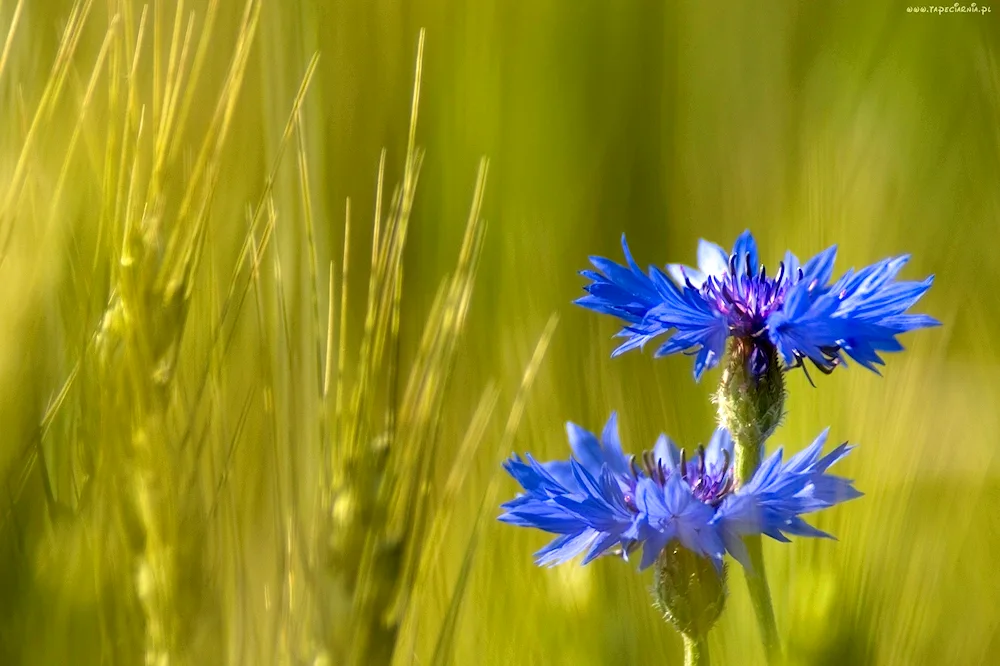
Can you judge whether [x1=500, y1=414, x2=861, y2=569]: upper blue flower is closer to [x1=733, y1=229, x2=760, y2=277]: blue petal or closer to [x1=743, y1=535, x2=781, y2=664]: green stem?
[x1=743, y1=535, x2=781, y2=664]: green stem

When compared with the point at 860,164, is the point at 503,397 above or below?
below

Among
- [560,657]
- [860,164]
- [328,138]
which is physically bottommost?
[560,657]

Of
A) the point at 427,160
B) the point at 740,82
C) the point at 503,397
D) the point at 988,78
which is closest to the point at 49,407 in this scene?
the point at 503,397

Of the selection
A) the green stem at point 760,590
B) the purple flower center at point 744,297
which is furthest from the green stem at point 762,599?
the purple flower center at point 744,297

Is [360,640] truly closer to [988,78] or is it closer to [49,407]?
[49,407]

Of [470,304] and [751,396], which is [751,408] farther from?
[470,304]

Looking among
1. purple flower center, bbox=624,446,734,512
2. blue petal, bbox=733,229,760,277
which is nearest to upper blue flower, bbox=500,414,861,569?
purple flower center, bbox=624,446,734,512

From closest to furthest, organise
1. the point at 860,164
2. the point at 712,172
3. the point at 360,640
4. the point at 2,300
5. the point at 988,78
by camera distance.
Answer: the point at 360,640
the point at 2,300
the point at 988,78
the point at 860,164
the point at 712,172
